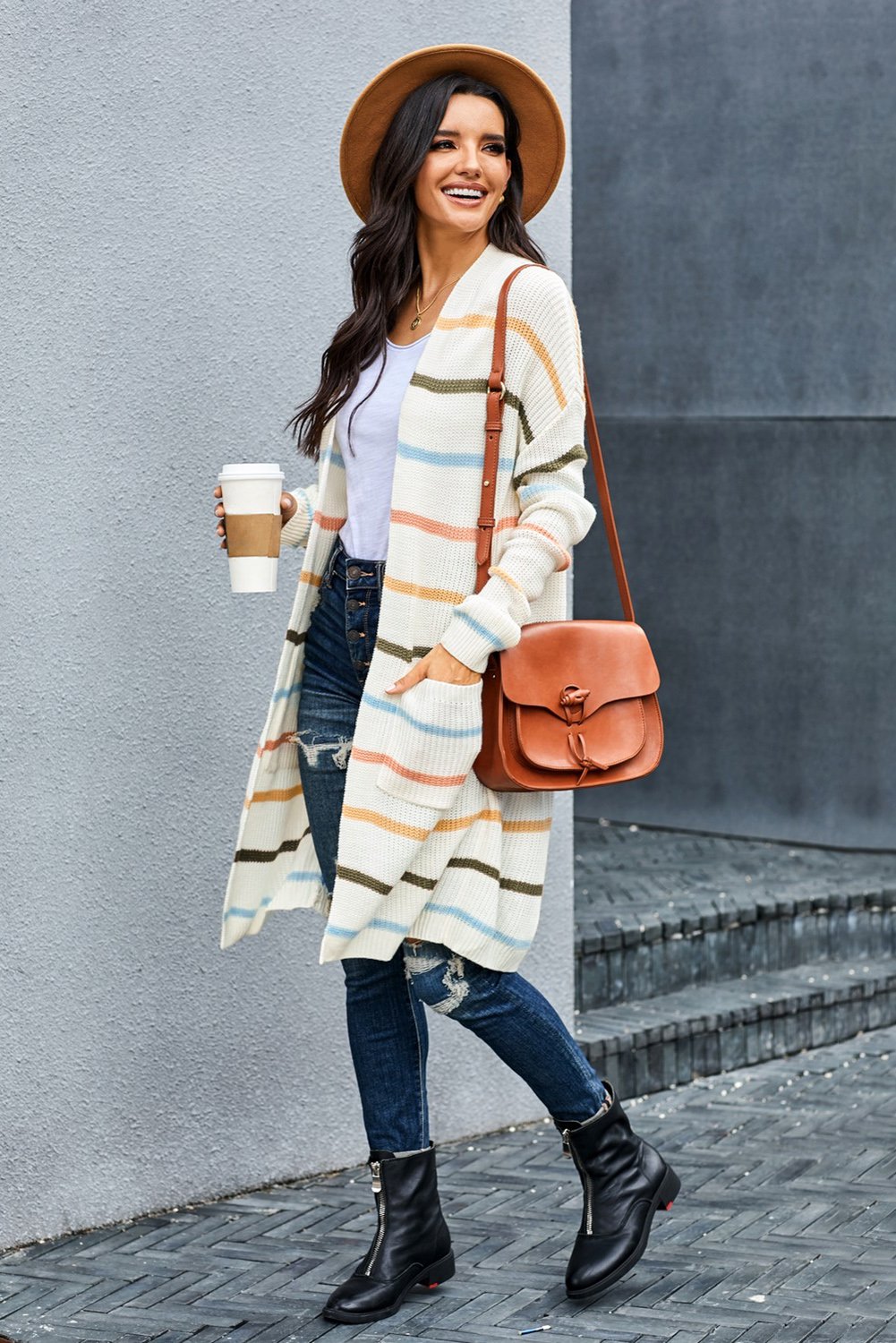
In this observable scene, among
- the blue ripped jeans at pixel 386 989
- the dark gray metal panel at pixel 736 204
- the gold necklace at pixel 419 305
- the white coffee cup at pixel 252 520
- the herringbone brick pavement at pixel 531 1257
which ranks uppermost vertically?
the dark gray metal panel at pixel 736 204

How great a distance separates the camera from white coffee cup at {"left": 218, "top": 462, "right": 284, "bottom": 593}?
3.12 metres

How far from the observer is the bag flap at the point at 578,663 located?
10.2 ft

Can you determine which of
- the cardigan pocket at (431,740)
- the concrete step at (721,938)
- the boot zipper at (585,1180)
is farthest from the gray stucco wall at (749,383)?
the cardigan pocket at (431,740)

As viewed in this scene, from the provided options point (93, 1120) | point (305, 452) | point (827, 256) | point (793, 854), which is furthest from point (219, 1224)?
point (827, 256)

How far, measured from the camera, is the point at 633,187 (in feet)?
23.9

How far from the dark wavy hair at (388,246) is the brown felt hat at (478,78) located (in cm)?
2

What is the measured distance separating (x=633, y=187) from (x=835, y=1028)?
11.4 feet

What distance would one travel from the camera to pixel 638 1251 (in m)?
3.35

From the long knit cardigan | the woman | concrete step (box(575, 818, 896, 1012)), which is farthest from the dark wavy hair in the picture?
concrete step (box(575, 818, 896, 1012))

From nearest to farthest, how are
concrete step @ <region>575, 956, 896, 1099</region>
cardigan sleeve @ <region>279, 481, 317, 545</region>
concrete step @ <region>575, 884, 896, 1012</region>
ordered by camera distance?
cardigan sleeve @ <region>279, 481, 317, 545</region>
concrete step @ <region>575, 956, 896, 1099</region>
concrete step @ <region>575, 884, 896, 1012</region>

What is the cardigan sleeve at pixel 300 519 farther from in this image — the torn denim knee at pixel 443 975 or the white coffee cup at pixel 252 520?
the torn denim knee at pixel 443 975

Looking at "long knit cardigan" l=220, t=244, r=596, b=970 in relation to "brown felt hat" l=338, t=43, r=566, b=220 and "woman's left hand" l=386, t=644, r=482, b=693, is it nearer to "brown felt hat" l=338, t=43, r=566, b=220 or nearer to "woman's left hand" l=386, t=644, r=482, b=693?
"woman's left hand" l=386, t=644, r=482, b=693

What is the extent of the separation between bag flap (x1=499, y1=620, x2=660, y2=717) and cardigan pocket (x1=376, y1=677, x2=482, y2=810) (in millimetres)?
80

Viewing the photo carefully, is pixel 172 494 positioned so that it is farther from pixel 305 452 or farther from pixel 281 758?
pixel 281 758
